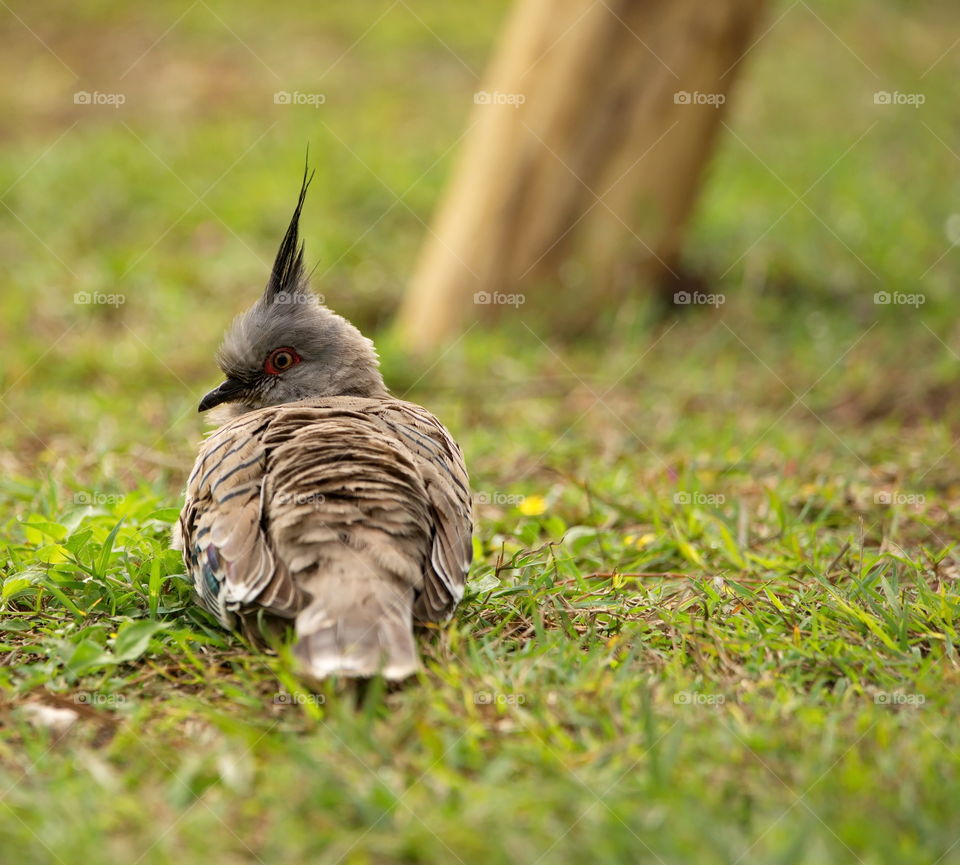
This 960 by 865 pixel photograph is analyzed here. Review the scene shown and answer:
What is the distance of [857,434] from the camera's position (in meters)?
6.23

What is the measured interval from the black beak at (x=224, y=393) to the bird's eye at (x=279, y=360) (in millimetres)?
139

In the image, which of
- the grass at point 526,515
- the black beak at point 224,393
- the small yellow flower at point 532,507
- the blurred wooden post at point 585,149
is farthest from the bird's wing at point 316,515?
the blurred wooden post at point 585,149

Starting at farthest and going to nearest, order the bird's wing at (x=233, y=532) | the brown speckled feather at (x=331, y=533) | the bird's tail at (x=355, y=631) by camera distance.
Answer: the bird's wing at (x=233, y=532), the brown speckled feather at (x=331, y=533), the bird's tail at (x=355, y=631)

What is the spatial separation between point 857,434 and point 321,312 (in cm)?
337

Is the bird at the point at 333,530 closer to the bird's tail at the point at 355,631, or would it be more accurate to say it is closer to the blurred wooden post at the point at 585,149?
the bird's tail at the point at 355,631

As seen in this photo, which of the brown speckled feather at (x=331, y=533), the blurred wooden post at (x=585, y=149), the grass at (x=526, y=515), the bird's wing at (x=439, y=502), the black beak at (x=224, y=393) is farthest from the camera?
the blurred wooden post at (x=585, y=149)

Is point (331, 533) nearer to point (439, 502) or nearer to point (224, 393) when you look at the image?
point (439, 502)

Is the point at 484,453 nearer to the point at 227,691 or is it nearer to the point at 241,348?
the point at 241,348

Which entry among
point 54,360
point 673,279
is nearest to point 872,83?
point 673,279

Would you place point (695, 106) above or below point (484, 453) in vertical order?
above

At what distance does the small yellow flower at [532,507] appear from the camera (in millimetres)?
4863

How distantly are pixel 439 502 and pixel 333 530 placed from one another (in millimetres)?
443

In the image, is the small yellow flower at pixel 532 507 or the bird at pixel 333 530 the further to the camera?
the small yellow flower at pixel 532 507

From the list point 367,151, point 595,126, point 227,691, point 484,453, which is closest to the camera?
point 227,691
